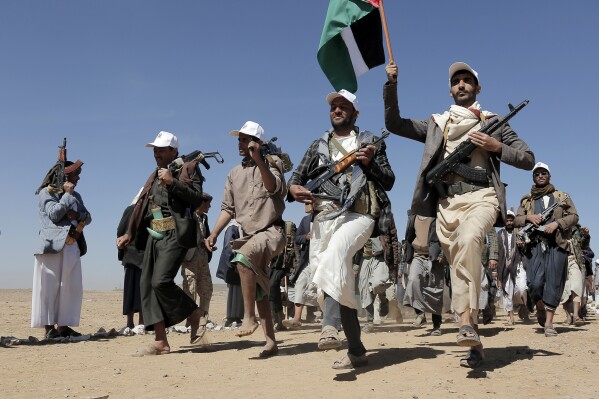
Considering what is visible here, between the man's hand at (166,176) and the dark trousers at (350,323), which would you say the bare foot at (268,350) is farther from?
the man's hand at (166,176)

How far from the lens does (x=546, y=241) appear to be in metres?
9.73

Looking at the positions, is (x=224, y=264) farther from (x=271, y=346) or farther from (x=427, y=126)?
(x=427, y=126)

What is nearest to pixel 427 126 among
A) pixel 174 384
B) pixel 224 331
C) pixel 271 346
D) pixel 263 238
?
pixel 263 238

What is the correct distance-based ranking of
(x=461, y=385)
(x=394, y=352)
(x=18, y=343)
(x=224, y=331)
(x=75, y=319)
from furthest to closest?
(x=224, y=331)
(x=75, y=319)
(x=18, y=343)
(x=394, y=352)
(x=461, y=385)

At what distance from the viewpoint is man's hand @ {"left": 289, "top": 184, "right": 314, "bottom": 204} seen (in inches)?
234

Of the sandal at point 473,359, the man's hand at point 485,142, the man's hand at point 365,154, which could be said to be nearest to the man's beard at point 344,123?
the man's hand at point 365,154

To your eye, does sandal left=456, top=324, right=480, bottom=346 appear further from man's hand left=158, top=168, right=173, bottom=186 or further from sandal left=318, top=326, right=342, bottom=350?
man's hand left=158, top=168, right=173, bottom=186

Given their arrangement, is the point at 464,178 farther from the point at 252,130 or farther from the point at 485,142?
the point at 252,130

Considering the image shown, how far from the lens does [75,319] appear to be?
32.5 feet

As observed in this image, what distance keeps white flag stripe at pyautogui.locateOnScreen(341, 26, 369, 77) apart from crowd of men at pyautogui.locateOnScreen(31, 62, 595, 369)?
32.0 inches

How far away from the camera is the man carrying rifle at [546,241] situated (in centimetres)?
946

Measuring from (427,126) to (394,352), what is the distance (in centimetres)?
236

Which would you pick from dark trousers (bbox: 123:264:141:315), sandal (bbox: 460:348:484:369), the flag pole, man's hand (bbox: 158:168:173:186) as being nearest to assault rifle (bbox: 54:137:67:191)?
dark trousers (bbox: 123:264:141:315)

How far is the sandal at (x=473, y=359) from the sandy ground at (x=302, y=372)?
57 mm
